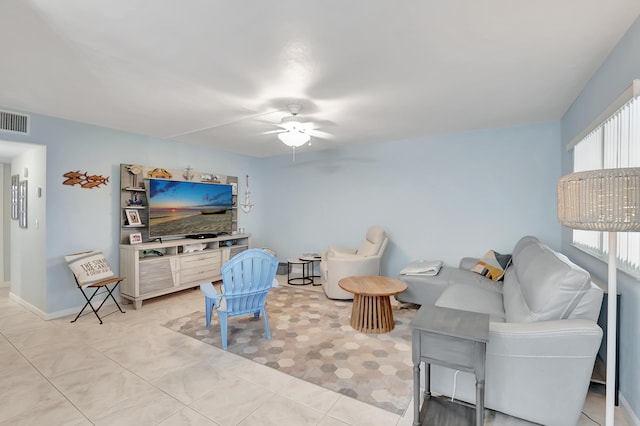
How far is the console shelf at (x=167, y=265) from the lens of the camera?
13.0 feet

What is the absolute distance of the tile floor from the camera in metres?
1.88

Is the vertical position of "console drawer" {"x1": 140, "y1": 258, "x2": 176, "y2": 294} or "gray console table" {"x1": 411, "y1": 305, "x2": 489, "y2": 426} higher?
"gray console table" {"x1": 411, "y1": 305, "x2": 489, "y2": 426}

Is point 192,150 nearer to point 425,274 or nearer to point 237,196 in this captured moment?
point 237,196

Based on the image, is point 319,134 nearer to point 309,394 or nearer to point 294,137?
point 294,137

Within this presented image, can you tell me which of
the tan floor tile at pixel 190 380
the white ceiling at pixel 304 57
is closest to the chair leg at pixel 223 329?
the tan floor tile at pixel 190 380

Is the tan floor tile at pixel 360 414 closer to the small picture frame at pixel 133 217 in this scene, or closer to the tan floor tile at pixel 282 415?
the tan floor tile at pixel 282 415

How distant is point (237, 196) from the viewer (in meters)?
6.01

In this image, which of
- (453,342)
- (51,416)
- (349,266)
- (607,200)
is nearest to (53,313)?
(51,416)

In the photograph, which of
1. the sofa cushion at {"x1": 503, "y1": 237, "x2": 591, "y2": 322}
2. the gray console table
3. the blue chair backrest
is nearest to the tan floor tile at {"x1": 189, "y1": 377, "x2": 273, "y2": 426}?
the blue chair backrest

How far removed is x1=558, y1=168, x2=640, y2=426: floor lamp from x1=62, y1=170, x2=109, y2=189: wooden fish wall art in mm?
4985

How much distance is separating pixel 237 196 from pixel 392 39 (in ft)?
15.3

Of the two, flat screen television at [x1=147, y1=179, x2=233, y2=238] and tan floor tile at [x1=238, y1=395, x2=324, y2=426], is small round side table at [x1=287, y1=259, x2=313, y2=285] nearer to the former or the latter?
flat screen television at [x1=147, y1=179, x2=233, y2=238]

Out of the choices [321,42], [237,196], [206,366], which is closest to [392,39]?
[321,42]

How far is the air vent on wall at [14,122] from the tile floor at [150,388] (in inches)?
88.8
